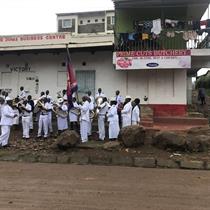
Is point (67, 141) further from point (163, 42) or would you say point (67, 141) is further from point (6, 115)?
point (163, 42)

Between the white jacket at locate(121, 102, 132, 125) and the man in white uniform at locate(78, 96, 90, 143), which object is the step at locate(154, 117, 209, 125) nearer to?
the white jacket at locate(121, 102, 132, 125)

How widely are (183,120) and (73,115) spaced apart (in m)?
5.20

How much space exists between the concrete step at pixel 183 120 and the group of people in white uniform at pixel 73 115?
8.95ft

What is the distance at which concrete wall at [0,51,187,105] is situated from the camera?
22375 millimetres

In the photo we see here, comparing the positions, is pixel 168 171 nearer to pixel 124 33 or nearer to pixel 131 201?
pixel 131 201

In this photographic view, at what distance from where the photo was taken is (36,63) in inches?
968

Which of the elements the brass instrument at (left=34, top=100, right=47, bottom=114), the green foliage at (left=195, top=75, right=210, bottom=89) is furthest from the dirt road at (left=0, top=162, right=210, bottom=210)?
the green foliage at (left=195, top=75, right=210, bottom=89)

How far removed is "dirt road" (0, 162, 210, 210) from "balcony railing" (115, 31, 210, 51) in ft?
30.8

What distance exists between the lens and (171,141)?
15602 mm

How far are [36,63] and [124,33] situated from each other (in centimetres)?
546

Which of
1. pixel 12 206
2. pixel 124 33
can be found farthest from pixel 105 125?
pixel 12 206

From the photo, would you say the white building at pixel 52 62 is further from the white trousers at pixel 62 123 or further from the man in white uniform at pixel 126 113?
the man in white uniform at pixel 126 113

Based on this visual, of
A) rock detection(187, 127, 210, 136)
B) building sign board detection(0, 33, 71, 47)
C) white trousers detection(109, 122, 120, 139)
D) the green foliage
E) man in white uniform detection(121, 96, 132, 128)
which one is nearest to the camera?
white trousers detection(109, 122, 120, 139)

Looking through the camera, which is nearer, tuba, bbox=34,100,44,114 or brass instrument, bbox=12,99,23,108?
tuba, bbox=34,100,44,114
